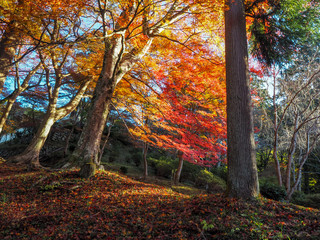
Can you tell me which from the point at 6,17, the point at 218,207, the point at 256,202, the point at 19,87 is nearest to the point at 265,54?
the point at 256,202

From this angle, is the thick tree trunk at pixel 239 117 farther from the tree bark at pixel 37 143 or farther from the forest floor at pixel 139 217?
the tree bark at pixel 37 143

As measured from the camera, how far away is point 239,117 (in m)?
3.57

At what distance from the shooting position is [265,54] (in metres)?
5.30

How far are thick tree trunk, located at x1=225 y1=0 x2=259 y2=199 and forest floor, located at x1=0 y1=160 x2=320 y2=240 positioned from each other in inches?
12.6

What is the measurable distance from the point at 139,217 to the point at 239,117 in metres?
2.63

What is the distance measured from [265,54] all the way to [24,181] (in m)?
7.80

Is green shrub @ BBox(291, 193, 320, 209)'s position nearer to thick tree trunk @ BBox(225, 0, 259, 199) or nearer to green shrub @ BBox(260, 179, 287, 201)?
green shrub @ BBox(260, 179, 287, 201)

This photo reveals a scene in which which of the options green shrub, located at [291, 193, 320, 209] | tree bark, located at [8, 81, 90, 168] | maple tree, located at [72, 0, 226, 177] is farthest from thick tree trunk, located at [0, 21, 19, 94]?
green shrub, located at [291, 193, 320, 209]

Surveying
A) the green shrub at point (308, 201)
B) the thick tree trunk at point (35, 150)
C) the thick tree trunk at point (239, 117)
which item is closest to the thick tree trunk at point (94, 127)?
the thick tree trunk at point (239, 117)

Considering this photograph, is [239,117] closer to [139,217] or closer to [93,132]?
[139,217]

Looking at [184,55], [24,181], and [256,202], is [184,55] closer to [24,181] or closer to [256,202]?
[256,202]

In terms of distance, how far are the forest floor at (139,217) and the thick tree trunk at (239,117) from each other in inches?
12.6

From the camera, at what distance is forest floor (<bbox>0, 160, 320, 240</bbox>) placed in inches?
95.5

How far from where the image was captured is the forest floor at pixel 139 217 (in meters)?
2.43
